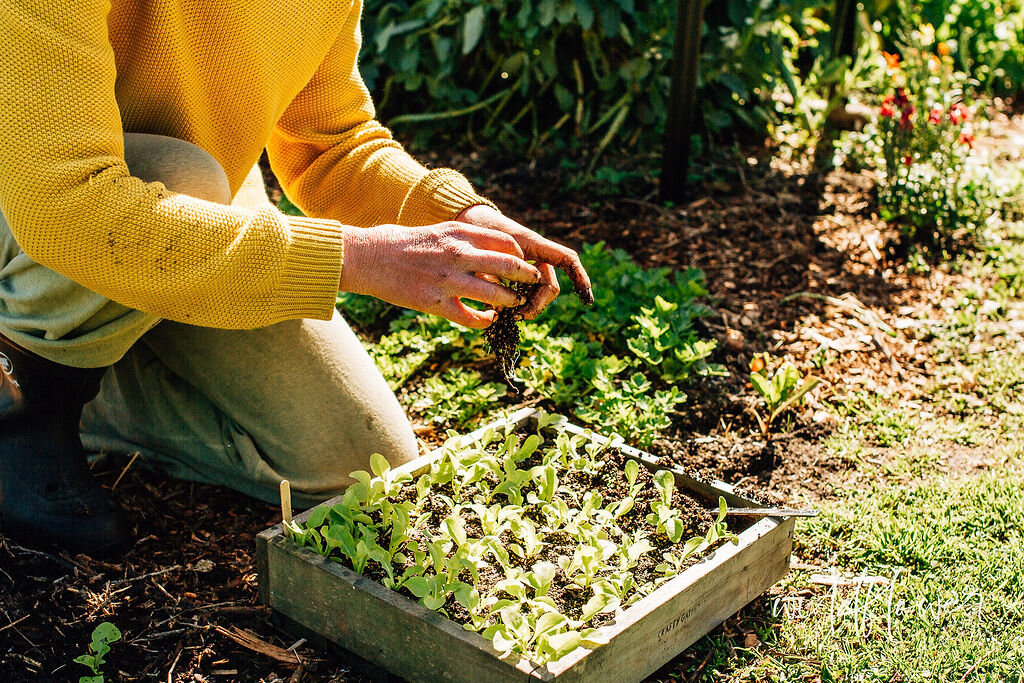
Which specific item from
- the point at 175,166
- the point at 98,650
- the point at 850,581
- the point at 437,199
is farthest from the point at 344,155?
the point at 850,581

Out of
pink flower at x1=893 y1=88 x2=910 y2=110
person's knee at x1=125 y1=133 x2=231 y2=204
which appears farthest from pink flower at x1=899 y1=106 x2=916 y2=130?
person's knee at x1=125 y1=133 x2=231 y2=204

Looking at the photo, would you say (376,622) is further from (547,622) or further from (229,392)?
(229,392)

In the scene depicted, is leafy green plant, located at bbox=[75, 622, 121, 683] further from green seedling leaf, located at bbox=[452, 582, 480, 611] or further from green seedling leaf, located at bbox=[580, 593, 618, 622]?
green seedling leaf, located at bbox=[580, 593, 618, 622]

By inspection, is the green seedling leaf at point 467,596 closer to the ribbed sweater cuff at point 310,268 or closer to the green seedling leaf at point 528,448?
the green seedling leaf at point 528,448

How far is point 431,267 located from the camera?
5.67 ft

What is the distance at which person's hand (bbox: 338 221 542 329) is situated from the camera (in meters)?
1.73

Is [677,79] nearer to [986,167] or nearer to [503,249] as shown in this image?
[986,167]

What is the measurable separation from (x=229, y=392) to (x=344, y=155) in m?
0.61

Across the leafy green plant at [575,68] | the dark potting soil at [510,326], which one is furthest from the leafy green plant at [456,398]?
the leafy green plant at [575,68]

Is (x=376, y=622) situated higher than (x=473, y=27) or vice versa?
(x=473, y=27)

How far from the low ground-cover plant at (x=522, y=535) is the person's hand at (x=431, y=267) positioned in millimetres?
348

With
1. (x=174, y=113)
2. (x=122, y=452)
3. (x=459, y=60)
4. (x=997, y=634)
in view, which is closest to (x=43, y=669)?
(x=122, y=452)

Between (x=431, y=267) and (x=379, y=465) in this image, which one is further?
(x=379, y=465)

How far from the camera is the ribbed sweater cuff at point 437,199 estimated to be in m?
2.10
